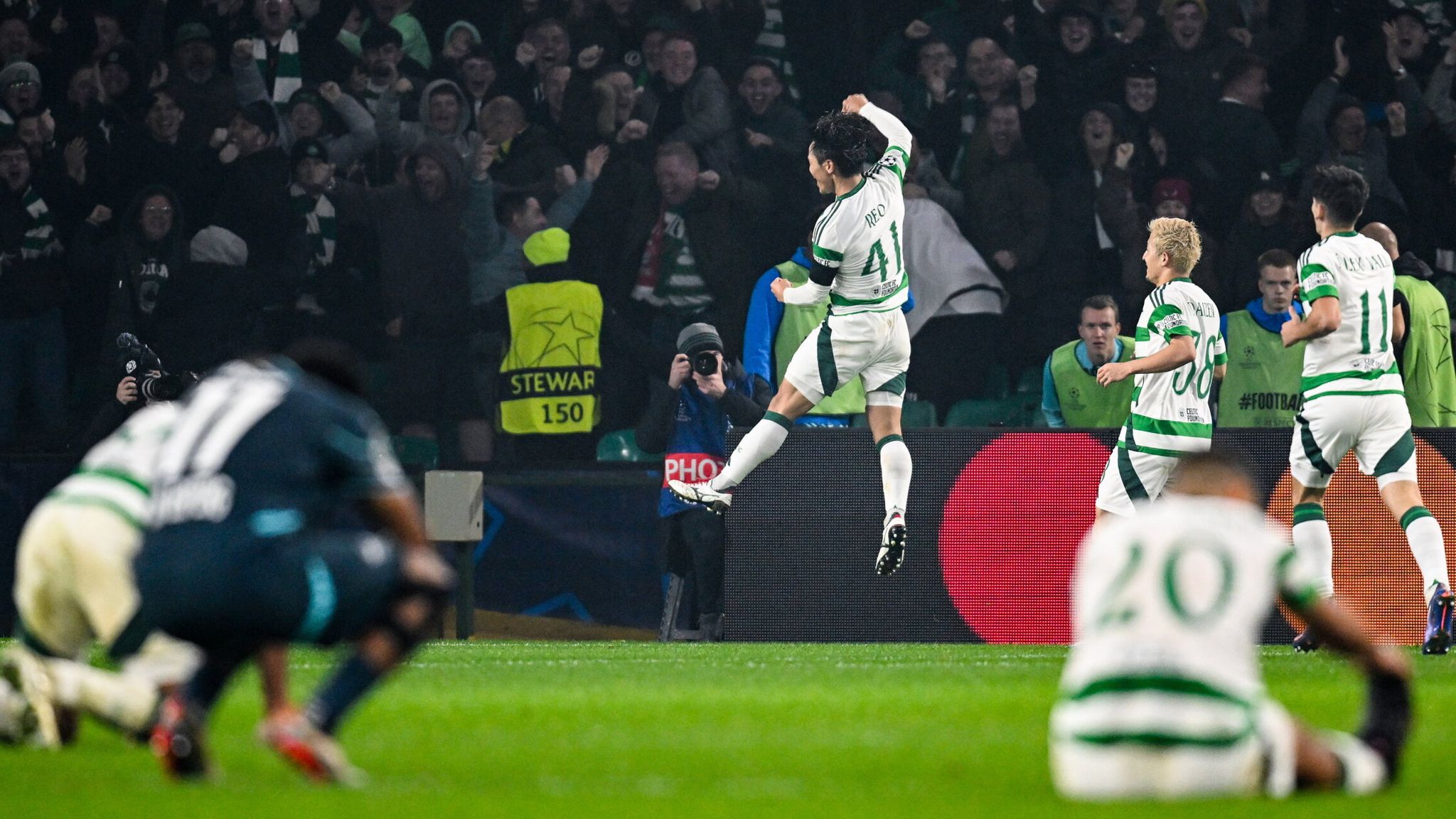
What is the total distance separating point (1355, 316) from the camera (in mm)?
9875

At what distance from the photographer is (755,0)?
47.6 feet

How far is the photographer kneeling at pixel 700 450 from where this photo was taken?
40.3 ft

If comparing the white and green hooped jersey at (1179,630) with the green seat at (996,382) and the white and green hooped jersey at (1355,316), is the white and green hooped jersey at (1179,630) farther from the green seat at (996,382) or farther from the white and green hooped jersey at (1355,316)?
the green seat at (996,382)

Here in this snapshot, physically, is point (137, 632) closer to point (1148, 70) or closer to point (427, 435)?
point (427, 435)

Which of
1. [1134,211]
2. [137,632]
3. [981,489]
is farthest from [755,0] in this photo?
[137,632]

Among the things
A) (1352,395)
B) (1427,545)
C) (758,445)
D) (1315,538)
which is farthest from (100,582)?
(1427,545)

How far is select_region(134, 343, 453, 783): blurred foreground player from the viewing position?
4395 mm

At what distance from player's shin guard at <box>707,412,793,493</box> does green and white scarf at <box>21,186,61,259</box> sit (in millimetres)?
6025

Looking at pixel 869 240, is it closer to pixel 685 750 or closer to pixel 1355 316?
pixel 1355 316

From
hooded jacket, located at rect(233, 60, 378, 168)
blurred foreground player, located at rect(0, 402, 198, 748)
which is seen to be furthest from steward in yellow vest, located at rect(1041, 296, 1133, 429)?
blurred foreground player, located at rect(0, 402, 198, 748)

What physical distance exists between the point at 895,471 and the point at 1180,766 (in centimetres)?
668

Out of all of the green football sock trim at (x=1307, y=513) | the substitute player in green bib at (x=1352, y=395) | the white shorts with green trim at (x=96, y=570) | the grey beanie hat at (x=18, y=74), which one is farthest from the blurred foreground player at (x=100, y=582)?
the grey beanie hat at (x=18, y=74)

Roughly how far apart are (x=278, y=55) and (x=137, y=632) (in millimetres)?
10549

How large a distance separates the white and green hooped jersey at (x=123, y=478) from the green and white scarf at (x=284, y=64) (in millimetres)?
9539
